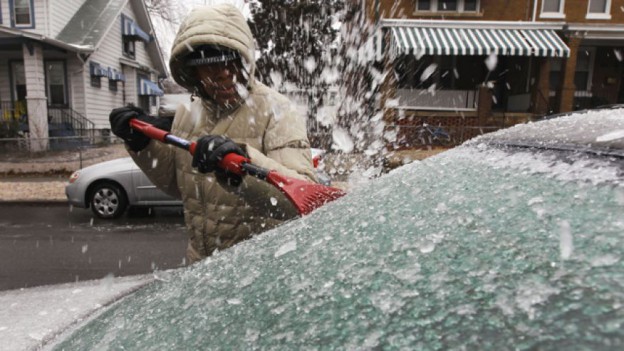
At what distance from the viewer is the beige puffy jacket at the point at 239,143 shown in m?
1.91

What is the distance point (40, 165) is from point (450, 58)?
47.1 ft

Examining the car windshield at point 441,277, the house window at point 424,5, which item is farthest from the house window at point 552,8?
the car windshield at point 441,277

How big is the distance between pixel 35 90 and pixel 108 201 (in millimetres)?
10140

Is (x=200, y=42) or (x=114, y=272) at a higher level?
(x=200, y=42)

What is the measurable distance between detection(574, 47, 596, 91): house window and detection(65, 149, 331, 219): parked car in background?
52.2 feet

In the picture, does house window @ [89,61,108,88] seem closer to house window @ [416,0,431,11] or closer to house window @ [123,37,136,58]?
house window @ [123,37,136,58]

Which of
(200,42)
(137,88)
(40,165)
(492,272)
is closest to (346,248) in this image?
(492,272)

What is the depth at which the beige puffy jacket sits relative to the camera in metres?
1.91

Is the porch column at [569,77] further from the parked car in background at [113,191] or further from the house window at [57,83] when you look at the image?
the house window at [57,83]

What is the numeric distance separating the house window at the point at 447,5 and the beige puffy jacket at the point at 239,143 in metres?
16.9

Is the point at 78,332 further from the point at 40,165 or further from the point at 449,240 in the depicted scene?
the point at 40,165

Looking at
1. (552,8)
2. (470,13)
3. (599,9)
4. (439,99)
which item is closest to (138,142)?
(439,99)

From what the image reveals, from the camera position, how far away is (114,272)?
17.0 feet

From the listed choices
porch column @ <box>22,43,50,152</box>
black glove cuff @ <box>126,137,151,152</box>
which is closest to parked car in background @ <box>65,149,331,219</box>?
black glove cuff @ <box>126,137,151,152</box>
